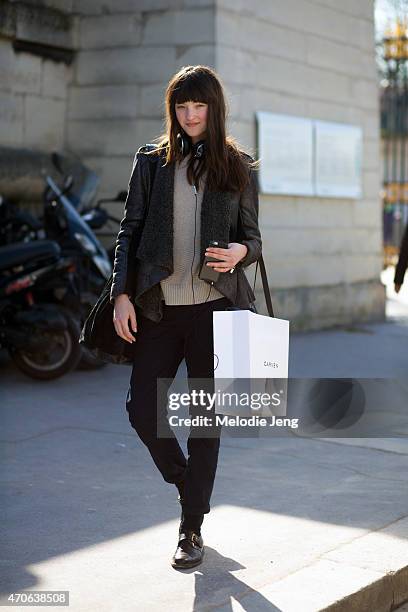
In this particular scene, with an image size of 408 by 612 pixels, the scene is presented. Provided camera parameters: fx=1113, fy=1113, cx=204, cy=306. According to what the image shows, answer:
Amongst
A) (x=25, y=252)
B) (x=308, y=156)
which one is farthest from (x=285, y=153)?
(x=25, y=252)

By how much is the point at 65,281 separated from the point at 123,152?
2.74 meters

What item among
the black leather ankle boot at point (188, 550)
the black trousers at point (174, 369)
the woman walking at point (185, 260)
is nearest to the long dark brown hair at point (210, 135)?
the woman walking at point (185, 260)

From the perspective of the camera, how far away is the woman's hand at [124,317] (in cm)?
402

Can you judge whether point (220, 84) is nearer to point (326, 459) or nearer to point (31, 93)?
point (326, 459)

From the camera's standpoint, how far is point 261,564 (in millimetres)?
4105

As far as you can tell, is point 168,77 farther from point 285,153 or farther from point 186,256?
point 186,256

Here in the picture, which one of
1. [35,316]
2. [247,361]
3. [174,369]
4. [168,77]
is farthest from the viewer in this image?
[168,77]

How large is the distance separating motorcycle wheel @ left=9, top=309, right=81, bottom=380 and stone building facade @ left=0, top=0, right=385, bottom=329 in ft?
7.50

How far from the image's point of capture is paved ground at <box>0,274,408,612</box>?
3795 mm

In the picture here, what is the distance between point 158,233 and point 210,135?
40 centimetres

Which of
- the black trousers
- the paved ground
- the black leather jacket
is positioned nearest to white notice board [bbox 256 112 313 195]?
the paved ground

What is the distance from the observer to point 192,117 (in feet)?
13.1

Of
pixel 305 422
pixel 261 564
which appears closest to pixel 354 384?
pixel 305 422

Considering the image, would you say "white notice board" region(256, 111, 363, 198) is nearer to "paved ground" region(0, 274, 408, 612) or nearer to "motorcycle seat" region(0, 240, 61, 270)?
"motorcycle seat" region(0, 240, 61, 270)
